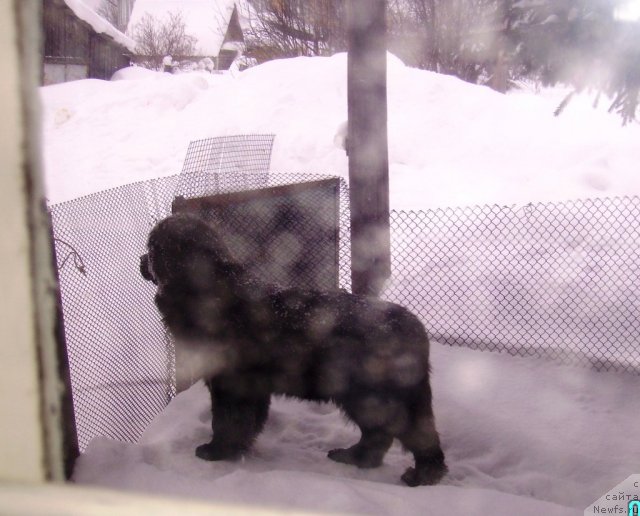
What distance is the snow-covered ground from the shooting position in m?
2.89

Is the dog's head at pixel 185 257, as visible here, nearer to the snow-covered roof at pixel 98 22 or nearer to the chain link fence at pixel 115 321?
the chain link fence at pixel 115 321

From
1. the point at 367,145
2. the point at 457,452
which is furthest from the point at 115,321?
the point at 367,145

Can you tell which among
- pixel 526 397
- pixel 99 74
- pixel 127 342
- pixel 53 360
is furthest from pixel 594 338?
pixel 99 74

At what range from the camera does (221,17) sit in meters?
16.5

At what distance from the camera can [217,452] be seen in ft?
11.5

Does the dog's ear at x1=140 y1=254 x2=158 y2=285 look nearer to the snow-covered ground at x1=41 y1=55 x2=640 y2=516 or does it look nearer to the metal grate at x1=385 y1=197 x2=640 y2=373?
the snow-covered ground at x1=41 y1=55 x2=640 y2=516

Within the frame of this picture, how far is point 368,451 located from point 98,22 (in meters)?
22.2

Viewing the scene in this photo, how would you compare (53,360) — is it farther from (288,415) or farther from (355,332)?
(288,415)

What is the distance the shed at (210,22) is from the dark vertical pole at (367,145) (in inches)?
296

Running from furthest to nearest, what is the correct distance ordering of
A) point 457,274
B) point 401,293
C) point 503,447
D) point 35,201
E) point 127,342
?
point 457,274 < point 401,293 < point 127,342 < point 503,447 < point 35,201

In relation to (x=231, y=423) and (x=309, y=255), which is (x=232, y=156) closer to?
(x=309, y=255)

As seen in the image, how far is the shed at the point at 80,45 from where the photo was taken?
19875mm

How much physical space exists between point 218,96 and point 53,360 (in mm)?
14408

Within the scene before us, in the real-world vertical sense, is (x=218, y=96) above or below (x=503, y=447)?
above
